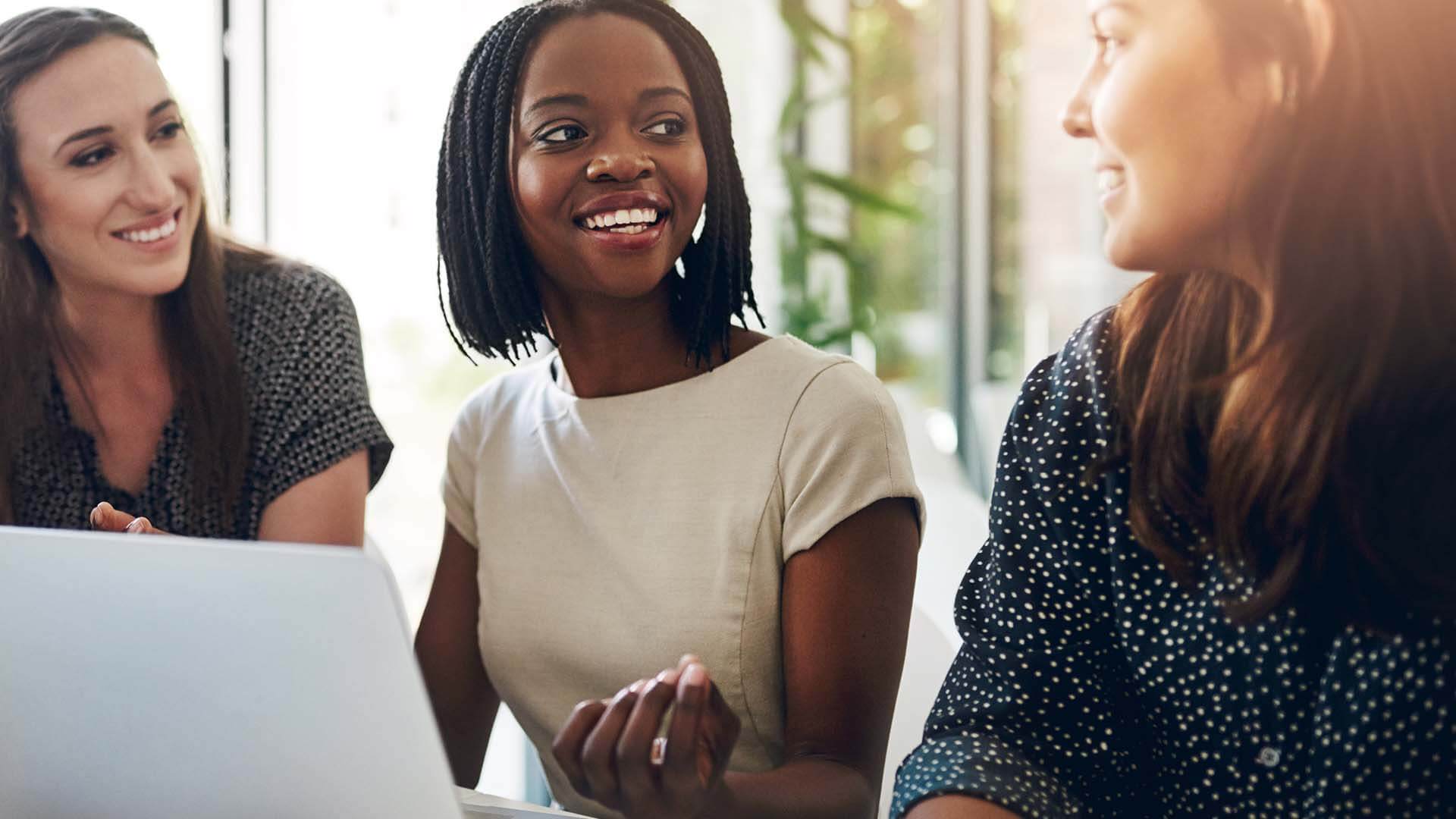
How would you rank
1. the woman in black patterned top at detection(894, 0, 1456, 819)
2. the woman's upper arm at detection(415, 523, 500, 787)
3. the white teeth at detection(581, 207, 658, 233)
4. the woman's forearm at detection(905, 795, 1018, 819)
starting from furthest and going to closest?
the woman's upper arm at detection(415, 523, 500, 787) < the white teeth at detection(581, 207, 658, 233) < the woman's forearm at detection(905, 795, 1018, 819) < the woman in black patterned top at detection(894, 0, 1456, 819)

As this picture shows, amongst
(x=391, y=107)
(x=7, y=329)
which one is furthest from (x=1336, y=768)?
(x=391, y=107)

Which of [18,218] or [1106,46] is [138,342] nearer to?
[18,218]

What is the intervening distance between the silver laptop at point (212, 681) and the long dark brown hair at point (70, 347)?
26.3 inches

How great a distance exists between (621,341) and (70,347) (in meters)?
0.65

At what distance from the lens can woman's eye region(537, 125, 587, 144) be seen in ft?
4.01

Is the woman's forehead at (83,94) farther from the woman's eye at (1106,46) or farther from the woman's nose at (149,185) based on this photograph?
the woman's eye at (1106,46)

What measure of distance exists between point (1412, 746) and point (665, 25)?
866mm

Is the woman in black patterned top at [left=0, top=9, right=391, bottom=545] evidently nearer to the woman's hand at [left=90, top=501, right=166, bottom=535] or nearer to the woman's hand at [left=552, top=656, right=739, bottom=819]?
the woman's hand at [left=90, top=501, right=166, bottom=535]

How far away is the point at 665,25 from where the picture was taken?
4.17 ft

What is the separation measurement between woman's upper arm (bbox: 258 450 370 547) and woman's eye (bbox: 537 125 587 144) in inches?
18.0

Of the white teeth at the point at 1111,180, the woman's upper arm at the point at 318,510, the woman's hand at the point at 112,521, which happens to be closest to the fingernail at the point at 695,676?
the white teeth at the point at 1111,180

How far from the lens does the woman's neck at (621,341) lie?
51.2 inches

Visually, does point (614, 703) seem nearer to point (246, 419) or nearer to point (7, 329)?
point (246, 419)

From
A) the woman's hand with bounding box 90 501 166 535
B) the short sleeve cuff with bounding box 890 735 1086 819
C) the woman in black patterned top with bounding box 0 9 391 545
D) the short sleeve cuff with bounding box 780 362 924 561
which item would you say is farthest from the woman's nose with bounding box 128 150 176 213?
the short sleeve cuff with bounding box 890 735 1086 819
